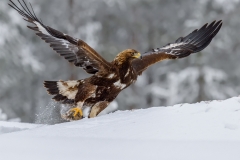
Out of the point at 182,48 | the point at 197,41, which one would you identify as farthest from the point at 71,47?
the point at 197,41

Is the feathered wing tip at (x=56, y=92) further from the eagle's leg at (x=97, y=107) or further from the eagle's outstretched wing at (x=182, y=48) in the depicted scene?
the eagle's outstretched wing at (x=182, y=48)

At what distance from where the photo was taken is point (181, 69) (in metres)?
26.8

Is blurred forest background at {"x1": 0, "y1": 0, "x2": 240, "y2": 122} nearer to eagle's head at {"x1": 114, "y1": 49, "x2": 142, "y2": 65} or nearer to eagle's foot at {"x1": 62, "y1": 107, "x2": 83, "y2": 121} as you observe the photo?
eagle's head at {"x1": 114, "y1": 49, "x2": 142, "y2": 65}

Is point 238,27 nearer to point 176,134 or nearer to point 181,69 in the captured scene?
point 181,69

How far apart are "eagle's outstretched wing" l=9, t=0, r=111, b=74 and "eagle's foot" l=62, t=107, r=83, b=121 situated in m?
0.52

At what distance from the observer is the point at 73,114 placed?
7891mm

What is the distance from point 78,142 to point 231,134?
1270mm

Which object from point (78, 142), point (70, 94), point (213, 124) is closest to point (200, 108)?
point (213, 124)

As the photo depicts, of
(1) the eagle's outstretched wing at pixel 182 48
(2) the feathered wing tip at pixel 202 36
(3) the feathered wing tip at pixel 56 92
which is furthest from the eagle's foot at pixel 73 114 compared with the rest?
(2) the feathered wing tip at pixel 202 36

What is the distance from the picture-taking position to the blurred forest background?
20562 mm

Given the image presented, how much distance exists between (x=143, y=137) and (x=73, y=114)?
8.27 feet

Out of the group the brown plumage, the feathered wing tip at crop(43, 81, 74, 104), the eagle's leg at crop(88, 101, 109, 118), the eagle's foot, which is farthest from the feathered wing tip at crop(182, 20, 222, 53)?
the eagle's foot

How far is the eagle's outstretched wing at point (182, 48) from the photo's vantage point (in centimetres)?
884

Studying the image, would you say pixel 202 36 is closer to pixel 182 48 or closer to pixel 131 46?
pixel 182 48
